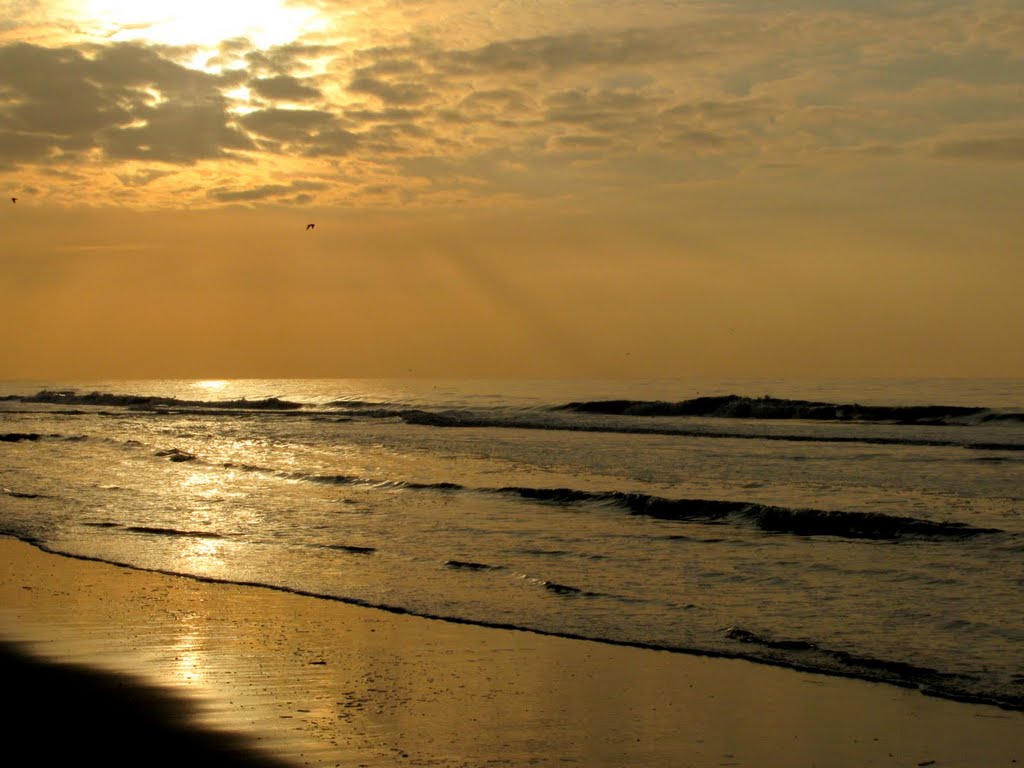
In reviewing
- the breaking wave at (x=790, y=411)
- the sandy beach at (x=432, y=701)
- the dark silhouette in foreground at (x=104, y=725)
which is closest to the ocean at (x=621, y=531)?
the sandy beach at (x=432, y=701)

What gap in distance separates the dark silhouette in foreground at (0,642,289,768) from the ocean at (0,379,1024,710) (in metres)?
3.84

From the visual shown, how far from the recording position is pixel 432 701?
845cm

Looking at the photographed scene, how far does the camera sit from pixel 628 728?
25.7 feet

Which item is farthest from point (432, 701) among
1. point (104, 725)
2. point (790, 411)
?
point (790, 411)

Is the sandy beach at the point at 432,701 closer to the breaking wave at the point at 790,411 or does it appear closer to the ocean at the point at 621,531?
the ocean at the point at 621,531

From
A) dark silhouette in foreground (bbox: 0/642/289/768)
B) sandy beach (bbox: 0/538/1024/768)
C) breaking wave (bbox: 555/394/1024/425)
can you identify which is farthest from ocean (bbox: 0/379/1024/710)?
breaking wave (bbox: 555/394/1024/425)

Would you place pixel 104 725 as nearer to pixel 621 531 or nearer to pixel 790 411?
pixel 621 531

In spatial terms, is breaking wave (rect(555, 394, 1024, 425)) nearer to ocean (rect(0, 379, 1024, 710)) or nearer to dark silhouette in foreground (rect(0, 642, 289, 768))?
ocean (rect(0, 379, 1024, 710))

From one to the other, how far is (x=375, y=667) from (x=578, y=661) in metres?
1.82

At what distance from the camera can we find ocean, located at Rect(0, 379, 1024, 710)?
1094 centimetres

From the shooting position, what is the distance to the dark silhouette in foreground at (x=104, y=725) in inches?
283

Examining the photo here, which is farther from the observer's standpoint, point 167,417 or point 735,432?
point 167,417

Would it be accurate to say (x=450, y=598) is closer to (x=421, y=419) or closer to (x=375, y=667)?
(x=375, y=667)

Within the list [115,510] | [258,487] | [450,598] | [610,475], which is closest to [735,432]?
[610,475]
